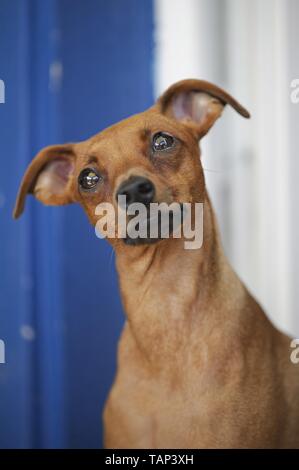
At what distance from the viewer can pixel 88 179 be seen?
1.87 metres

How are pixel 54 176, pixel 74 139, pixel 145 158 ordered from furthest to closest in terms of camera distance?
pixel 74 139
pixel 54 176
pixel 145 158

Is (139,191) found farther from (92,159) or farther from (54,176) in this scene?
(54,176)

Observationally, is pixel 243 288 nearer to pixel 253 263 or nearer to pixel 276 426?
pixel 276 426

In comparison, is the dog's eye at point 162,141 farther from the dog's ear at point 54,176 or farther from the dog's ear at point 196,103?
the dog's ear at point 54,176

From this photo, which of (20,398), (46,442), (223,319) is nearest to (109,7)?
(223,319)

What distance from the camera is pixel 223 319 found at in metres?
1.82

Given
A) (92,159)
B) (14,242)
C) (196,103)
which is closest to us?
(92,159)

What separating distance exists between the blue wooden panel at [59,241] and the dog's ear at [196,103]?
60 centimetres

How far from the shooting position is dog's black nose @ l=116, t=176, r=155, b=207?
5.22 ft

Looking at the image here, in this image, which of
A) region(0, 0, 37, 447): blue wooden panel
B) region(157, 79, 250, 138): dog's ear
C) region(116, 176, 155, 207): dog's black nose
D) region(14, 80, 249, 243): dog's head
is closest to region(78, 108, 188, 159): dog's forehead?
region(14, 80, 249, 243): dog's head

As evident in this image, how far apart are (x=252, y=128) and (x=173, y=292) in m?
1.96

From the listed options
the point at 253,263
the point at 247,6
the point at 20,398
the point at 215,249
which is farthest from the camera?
the point at 253,263

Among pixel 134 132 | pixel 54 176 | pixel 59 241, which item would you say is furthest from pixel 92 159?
pixel 59 241

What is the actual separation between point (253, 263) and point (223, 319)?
205cm
